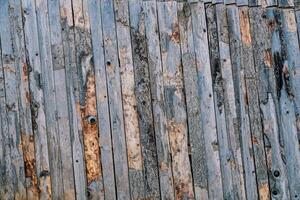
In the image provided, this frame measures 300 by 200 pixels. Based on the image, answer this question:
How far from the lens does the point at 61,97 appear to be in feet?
17.9

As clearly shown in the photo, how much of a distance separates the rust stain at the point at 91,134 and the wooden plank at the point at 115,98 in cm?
15

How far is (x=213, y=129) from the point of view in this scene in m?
5.60

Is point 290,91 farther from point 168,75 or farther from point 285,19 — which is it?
→ point 168,75

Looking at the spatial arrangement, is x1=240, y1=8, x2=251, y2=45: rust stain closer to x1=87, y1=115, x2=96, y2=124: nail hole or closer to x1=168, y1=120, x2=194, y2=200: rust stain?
x1=168, y1=120, x2=194, y2=200: rust stain

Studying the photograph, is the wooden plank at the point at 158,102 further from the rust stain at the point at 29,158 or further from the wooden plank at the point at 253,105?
→ the rust stain at the point at 29,158

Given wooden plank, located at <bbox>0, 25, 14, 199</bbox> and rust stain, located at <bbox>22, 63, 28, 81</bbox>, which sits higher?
rust stain, located at <bbox>22, 63, 28, 81</bbox>

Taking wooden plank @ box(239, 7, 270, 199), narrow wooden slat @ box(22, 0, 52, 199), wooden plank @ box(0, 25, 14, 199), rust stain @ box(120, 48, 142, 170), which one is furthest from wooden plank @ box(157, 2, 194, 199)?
wooden plank @ box(0, 25, 14, 199)

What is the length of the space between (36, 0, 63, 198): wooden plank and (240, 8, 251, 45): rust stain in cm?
175

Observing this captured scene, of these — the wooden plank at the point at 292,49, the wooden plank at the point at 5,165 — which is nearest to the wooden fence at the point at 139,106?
the wooden plank at the point at 5,165

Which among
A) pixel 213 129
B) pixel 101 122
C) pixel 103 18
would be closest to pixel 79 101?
pixel 101 122

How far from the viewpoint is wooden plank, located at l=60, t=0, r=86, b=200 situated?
5395mm

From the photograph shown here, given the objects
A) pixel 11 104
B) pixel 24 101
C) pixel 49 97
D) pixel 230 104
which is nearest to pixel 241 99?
pixel 230 104

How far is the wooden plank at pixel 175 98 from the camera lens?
5512 mm

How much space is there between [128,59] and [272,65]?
4.41 ft
